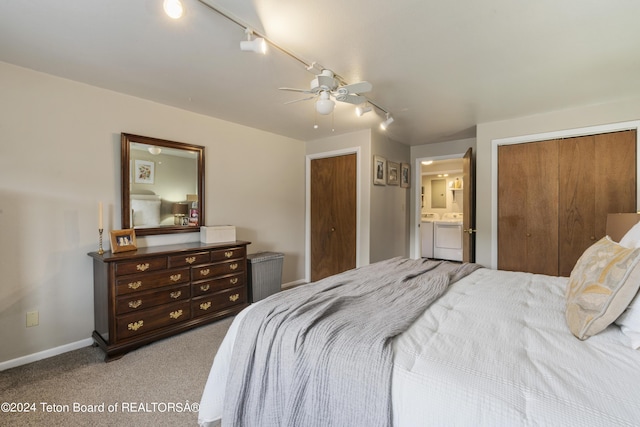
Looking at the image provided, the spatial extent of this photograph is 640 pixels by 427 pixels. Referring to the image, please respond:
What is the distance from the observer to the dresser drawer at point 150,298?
2.29 metres

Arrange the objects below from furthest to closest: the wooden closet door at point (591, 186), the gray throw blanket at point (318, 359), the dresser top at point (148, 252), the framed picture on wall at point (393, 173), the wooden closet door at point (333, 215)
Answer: the framed picture on wall at point (393, 173) < the wooden closet door at point (333, 215) < the wooden closet door at point (591, 186) < the dresser top at point (148, 252) < the gray throw blanket at point (318, 359)

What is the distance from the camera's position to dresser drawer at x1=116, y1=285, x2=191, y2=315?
90.3 inches

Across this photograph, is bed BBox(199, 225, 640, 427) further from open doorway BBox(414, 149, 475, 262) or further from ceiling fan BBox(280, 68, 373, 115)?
open doorway BBox(414, 149, 475, 262)

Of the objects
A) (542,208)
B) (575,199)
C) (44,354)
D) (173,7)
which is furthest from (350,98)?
(44,354)

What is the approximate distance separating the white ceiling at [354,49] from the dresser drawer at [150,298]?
1.83 metres

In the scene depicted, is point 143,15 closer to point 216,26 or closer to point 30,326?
point 216,26

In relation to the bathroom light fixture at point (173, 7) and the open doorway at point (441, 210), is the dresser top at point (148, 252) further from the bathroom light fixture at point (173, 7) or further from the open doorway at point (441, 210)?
the open doorway at point (441, 210)

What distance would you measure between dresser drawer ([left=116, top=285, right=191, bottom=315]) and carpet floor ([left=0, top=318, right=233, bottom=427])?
14.5 inches

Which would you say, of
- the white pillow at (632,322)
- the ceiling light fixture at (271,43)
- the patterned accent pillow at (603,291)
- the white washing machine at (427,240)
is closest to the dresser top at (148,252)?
the ceiling light fixture at (271,43)

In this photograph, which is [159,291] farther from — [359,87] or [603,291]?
[603,291]

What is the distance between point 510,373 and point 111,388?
2361 mm

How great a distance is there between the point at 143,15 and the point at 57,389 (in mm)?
2452

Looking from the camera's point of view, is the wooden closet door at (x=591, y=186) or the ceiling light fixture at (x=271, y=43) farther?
the wooden closet door at (x=591, y=186)

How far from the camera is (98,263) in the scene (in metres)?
2.39
